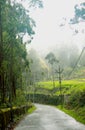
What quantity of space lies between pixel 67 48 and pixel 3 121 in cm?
17127

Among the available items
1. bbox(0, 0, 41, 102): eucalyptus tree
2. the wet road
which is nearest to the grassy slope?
the wet road

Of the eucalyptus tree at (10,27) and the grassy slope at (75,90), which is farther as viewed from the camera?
the grassy slope at (75,90)

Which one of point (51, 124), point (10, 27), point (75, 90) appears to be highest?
point (10, 27)

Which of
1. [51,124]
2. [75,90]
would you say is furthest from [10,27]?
[75,90]

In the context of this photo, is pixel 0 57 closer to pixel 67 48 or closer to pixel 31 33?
pixel 31 33

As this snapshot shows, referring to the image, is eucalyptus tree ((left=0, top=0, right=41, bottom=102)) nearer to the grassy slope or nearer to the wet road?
the wet road

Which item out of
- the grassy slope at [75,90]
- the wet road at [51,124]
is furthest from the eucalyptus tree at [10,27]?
the grassy slope at [75,90]

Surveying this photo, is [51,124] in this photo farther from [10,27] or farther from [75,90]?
[75,90]

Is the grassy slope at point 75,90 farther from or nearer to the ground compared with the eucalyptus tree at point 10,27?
nearer to the ground

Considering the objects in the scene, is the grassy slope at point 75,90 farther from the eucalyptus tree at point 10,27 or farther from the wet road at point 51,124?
the eucalyptus tree at point 10,27

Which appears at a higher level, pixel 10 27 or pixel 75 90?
pixel 10 27

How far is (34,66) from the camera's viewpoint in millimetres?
166875

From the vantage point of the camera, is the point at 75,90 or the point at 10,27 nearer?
the point at 10,27

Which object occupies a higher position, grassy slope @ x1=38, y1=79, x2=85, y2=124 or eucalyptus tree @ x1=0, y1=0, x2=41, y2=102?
eucalyptus tree @ x1=0, y1=0, x2=41, y2=102
